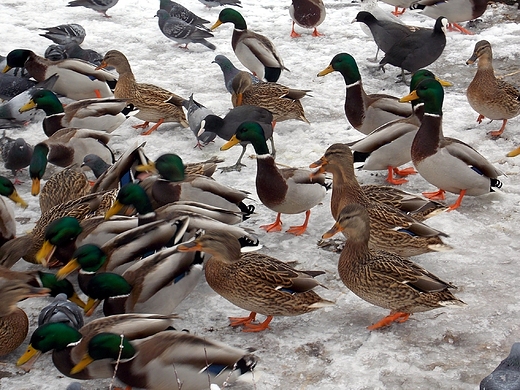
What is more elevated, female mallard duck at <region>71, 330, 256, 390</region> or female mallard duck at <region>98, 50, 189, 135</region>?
female mallard duck at <region>71, 330, 256, 390</region>

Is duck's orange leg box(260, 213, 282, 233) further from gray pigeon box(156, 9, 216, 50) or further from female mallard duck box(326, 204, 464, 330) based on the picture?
gray pigeon box(156, 9, 216, 50)

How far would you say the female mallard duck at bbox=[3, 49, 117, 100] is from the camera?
8.21 m

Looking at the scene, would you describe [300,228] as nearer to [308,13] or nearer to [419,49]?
[419,49]

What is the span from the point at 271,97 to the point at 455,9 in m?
3.24

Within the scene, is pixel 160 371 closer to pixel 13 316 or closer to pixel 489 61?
pixel 13 316

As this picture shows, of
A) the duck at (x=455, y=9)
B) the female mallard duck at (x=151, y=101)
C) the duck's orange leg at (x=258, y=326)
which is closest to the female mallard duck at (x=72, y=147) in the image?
the female mallard duck at (x=151, y=101)

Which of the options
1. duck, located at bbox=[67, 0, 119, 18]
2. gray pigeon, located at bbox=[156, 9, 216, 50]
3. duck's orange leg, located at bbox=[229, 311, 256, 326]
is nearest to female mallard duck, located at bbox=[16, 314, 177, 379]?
duck's orange leg, located at bbox=[229, 311, 256, 326]

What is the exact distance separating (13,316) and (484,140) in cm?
463

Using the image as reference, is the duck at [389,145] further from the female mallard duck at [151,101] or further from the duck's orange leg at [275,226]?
the female mallard duck at [151,101]

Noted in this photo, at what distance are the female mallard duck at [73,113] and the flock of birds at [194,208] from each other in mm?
13

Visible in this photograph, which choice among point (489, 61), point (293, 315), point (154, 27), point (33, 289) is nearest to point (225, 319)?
point (293, 315)

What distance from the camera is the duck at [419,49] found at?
8359mm

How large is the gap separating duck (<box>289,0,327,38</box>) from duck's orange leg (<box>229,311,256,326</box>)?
557 centimetres

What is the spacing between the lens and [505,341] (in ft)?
15.2
